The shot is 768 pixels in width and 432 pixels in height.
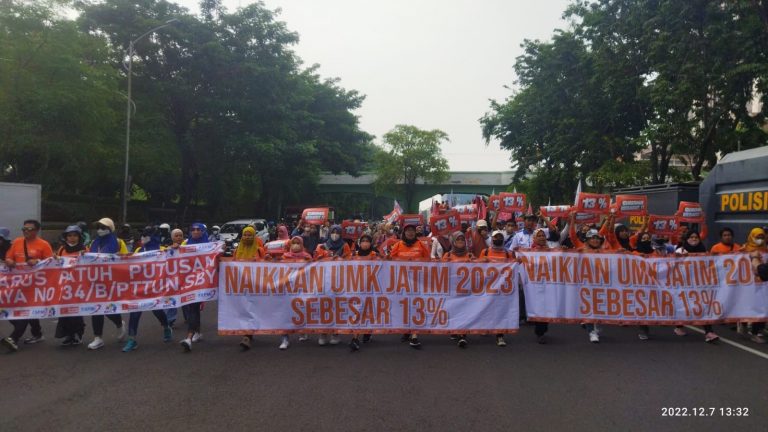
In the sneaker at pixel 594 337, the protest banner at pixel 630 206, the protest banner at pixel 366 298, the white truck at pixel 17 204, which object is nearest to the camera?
the protest banner at pixel 366 298

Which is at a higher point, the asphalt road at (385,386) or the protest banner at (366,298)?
the protest banner at (366,298)

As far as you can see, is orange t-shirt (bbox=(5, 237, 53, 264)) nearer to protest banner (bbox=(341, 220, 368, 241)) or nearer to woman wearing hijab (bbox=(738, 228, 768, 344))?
protest banner (bbox=(341, 220, 368, 241))

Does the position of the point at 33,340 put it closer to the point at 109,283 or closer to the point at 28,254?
the point at 28,254

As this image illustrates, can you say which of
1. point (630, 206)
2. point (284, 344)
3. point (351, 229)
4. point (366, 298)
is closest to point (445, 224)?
point (351, 229)

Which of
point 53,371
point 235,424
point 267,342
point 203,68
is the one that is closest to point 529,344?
point 267,342

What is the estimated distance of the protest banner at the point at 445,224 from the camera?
11734mm

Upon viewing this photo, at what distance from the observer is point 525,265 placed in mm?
7742

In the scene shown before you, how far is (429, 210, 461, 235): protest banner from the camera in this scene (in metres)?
11.7

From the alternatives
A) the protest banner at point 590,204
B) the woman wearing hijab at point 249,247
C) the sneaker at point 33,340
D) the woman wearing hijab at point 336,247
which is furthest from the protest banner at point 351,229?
the sneaker at point 33,340

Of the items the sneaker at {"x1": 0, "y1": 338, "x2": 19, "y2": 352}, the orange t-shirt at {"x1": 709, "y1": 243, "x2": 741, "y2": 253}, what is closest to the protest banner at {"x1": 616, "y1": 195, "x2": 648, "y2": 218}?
the orange t-shirt at {"x1": 709, "y1": 243, "x2": 741, "y2": 253}

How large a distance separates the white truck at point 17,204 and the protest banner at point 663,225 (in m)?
15.8

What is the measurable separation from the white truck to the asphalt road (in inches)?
400

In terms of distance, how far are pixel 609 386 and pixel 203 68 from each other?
1148 inches

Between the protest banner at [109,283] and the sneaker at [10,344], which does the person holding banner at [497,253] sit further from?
the sneaker at [10,344]
